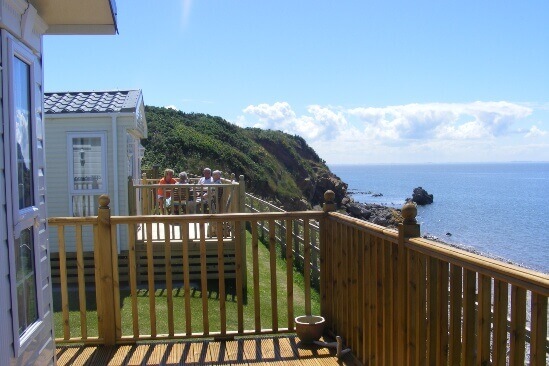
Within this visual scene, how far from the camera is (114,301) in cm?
502

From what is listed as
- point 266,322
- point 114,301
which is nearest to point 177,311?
point 266,322

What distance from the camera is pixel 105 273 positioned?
496 cm

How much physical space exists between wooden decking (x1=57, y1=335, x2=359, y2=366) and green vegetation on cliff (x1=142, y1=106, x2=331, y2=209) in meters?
18.9

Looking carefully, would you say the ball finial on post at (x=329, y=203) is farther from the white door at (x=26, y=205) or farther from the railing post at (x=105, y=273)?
the white door at (x=26, y=205)

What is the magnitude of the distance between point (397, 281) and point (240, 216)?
6.13 ft

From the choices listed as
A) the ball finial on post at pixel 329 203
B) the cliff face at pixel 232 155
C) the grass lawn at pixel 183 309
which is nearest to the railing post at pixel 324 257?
the ball finial on post at pixel 329 203

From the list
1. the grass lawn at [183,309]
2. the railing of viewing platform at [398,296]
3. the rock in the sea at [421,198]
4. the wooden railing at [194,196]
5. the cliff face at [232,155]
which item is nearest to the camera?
the railing of viewing platform at [398,296]

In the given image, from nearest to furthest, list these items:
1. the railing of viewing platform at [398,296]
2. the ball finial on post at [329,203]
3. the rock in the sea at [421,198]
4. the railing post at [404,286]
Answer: the railing of viewing platform at [398,296] → the railing post at [404,286] → the ball finial on post at [329,203] → the rock in the sea at [421,198]

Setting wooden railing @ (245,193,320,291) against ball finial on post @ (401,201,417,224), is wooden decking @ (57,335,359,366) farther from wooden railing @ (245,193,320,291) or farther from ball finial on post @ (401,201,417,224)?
wooden railing @ (245,193,320,291)

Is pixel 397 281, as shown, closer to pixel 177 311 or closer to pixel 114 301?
pixel 114 301

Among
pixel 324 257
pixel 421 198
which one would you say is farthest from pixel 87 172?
pixel 421 198

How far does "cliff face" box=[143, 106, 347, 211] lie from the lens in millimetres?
32000

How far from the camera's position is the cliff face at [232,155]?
3200cm

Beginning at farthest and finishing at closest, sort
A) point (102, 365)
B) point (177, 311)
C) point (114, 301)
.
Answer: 1. point (177, 311)
2. point (114, 301)
3. point (102, 365)
